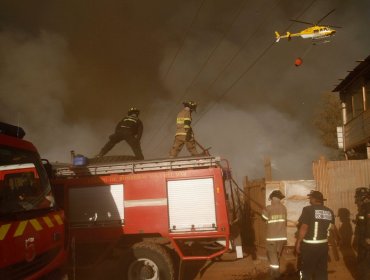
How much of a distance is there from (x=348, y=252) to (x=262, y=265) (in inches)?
98.5

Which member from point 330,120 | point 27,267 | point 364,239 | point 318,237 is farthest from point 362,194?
point 330,120

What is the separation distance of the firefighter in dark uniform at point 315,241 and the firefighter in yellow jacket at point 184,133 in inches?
146

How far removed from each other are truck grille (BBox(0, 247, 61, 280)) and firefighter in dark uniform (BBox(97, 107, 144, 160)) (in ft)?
13.7

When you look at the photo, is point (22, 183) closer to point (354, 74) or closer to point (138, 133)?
point (138, 133)

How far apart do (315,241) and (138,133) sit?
16.3ft

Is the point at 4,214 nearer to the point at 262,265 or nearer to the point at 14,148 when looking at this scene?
the point at 14,148

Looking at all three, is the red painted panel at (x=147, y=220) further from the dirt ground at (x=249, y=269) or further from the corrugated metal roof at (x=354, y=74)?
the corrugated metal roof at (x=354, y=74)

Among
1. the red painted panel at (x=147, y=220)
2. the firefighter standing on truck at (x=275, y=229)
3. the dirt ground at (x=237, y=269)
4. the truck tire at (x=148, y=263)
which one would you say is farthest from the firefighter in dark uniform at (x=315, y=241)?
the red painted panel at (x=147, y=220)

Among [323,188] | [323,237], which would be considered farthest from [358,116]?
[323,237]

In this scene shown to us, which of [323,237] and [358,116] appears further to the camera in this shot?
[358,116]

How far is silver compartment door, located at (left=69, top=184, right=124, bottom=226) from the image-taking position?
22.6 feet

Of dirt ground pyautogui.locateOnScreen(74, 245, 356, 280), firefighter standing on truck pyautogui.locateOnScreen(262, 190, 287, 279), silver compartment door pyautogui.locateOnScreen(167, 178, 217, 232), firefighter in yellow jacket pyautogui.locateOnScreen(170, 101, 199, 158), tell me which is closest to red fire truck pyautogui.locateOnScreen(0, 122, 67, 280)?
silver compartment door pyautogui.locateOnScreen(167, 178, 217, 232)

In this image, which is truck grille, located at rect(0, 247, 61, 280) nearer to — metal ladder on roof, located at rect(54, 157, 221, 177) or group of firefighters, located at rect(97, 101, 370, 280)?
metal ladder on roof, located at rect(54, 157, 221, 177)

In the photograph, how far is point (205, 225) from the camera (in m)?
6.60
